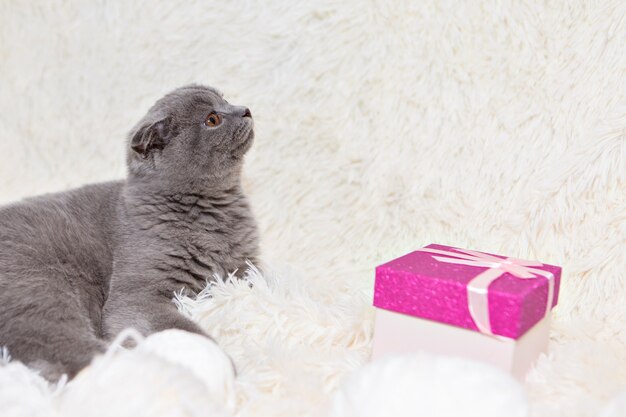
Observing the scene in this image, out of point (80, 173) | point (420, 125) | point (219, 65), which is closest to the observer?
point (420, 125)

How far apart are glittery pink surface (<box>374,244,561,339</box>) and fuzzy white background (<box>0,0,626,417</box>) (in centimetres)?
12

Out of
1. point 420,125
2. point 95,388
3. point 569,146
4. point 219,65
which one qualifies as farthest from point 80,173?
point 569,146

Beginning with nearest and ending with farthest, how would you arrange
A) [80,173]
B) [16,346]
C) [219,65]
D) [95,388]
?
1. [95,388]
2. [16,346]
3. [219,65]
4. [80,173]

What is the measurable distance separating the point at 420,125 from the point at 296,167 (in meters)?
0.30

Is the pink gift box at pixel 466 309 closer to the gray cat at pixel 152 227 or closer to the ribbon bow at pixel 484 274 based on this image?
the ribbon bow at pixel 484 274

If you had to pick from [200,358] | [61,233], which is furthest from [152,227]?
[200,358]

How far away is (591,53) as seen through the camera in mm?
1312

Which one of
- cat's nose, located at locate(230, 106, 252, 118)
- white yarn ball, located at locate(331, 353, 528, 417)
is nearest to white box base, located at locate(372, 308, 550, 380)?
white yarn ball, located at locate(331, 353, 528, 417)

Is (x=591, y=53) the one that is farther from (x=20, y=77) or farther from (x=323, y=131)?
(x=20, y=77)

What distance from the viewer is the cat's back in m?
1.17

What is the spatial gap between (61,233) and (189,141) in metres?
0.30

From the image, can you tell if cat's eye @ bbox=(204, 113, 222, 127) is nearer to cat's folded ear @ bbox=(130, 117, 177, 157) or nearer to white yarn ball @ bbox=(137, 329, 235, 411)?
cat's folded ear @ bbox=(130, 117, 177, 157)

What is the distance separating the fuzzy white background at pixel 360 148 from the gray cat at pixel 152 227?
11cm

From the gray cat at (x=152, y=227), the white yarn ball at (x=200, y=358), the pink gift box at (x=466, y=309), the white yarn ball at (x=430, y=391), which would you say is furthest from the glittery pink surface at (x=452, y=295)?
the gray cat at (x=152, y=227)
